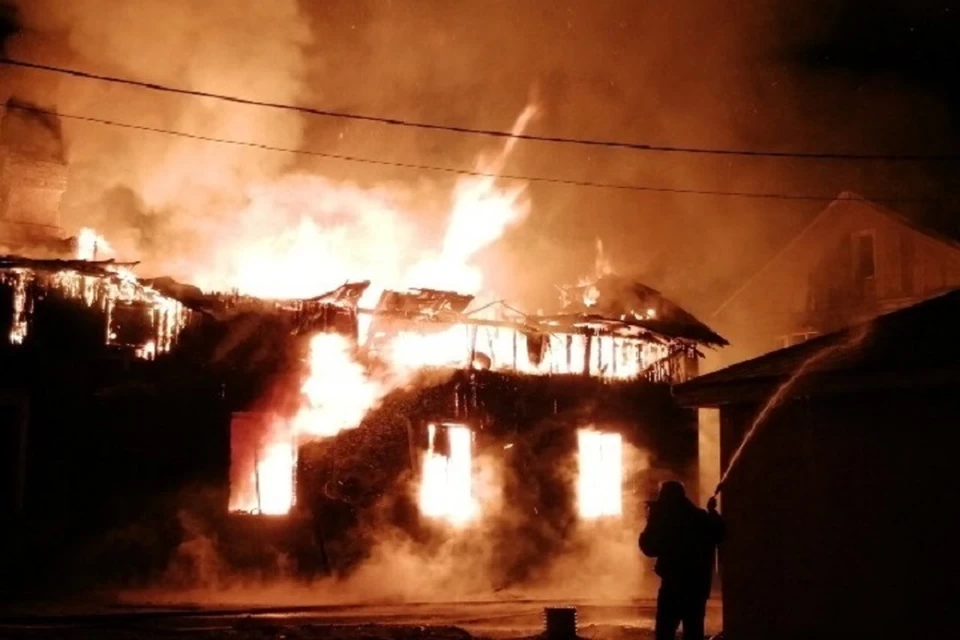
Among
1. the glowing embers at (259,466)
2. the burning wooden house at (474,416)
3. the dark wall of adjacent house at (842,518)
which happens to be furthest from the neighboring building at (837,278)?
the dark wall of adjacent house at (842,518)

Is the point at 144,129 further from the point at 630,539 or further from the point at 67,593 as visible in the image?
the point at 630,539

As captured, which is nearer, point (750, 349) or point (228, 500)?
point (228, 500)

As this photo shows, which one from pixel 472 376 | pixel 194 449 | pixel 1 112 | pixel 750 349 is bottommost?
pixel 194 449

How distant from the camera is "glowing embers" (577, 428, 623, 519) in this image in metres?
21.5

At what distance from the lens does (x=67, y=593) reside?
16109 millimetres

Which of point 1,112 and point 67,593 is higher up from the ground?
point 1,112

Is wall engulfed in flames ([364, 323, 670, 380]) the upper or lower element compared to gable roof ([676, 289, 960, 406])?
upper

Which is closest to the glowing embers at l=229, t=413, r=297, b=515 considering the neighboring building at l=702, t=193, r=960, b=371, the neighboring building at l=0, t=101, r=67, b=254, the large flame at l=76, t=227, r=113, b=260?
the large flame at l=76, t=227, r=113, b=260

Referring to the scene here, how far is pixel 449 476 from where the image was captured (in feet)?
64.9

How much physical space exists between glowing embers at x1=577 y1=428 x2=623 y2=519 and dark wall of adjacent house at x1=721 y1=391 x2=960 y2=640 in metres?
10.3

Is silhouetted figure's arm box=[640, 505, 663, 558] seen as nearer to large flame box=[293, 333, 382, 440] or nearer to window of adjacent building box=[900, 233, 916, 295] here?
large flame box=[293, 333, 382, 440]

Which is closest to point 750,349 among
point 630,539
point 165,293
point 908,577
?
point 630,539

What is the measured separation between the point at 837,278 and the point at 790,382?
29615 mm

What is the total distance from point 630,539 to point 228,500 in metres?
8.84
